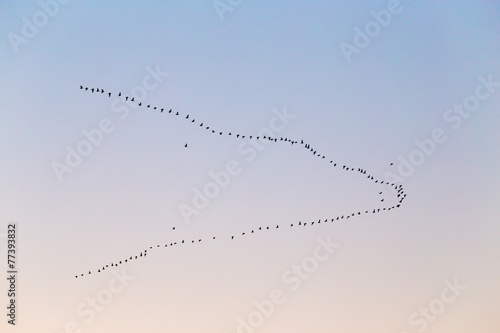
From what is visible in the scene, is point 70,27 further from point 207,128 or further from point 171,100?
point 207,128

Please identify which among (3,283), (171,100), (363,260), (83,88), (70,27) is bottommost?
(363,260)

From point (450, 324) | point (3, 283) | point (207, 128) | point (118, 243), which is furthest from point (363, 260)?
point (3, 283)

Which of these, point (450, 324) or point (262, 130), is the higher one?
point (262, 130)

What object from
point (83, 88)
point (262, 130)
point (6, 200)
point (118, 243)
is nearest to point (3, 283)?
point (6, 200)

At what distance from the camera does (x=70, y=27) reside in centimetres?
214

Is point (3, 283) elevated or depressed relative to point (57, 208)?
depressed

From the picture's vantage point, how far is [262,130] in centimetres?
219

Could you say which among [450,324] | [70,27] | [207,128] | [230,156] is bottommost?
[450,324]

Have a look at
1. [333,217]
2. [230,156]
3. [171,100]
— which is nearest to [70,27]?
[171,100]

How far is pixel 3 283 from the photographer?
2.13 meters

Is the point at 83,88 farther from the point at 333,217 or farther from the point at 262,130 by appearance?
the point at 333,217

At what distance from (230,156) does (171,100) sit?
0.38m

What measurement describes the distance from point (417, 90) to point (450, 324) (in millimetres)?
1147

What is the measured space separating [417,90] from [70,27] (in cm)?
168
